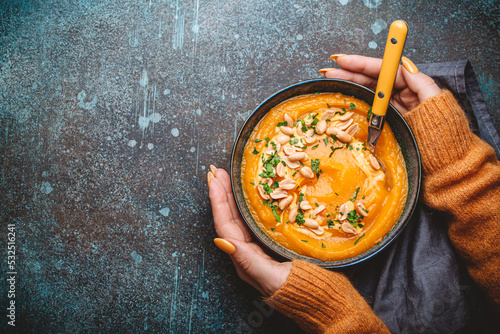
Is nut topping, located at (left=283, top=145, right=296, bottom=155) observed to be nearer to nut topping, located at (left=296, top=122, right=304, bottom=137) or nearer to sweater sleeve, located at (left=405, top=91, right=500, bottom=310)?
nut topping, located at (left=296, top=122, right=304, bottom=137)

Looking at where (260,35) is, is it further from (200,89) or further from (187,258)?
(187,258)

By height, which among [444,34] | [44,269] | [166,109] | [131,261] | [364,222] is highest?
[444,34]

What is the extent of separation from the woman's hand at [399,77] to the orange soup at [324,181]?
32 cm

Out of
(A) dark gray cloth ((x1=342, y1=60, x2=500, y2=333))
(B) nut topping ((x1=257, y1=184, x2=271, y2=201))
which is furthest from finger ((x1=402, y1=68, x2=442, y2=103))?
(B) nut topping ((x1=257, y1=184, x2=271, y2=201))

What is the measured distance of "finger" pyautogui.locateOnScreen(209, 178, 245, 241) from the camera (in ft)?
6.20

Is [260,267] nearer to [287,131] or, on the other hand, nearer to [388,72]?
[287,131]

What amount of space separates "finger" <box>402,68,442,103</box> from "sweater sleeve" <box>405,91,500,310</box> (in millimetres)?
54

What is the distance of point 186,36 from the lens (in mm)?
2252

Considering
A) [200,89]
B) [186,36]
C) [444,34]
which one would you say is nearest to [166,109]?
[200,89]

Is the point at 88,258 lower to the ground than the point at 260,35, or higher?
lower

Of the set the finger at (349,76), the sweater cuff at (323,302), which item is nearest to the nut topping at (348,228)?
the sweater cuff at (323,302)

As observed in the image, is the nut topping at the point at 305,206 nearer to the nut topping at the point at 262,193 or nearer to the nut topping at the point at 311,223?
the nut topping at the point at 311,223

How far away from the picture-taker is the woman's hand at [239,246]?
5.70ft

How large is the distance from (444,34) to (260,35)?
4.35ft
